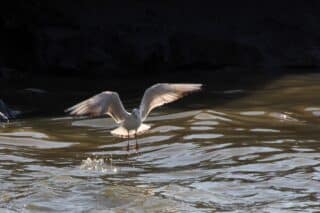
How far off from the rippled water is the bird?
26cm

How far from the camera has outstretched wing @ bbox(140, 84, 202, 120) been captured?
810cm

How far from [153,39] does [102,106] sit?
20.3 ft

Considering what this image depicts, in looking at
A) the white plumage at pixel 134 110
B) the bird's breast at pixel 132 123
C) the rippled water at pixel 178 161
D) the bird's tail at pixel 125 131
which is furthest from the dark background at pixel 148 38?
the bird's breast at pixel 132 123

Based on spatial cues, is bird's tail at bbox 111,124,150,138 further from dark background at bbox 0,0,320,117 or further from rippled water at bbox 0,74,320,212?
dark background at bbox 0,0,320,117

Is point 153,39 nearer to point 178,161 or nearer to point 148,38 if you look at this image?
point 148,38

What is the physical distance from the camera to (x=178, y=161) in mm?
7762

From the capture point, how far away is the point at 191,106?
10.4 meters

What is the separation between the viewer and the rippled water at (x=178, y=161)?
20.9ft

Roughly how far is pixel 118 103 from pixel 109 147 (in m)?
0.56

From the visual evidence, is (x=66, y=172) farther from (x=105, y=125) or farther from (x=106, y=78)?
(x=106, y=78)

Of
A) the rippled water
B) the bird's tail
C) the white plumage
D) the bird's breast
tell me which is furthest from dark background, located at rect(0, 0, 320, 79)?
the bird's breast

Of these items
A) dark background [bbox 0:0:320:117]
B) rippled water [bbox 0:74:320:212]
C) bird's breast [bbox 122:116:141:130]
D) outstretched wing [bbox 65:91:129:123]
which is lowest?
rippled water [bbox 0:74:320:212]

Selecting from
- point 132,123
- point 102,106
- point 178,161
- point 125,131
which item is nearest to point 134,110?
point 132,123

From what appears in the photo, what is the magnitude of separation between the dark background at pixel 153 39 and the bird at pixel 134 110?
5333 mm
